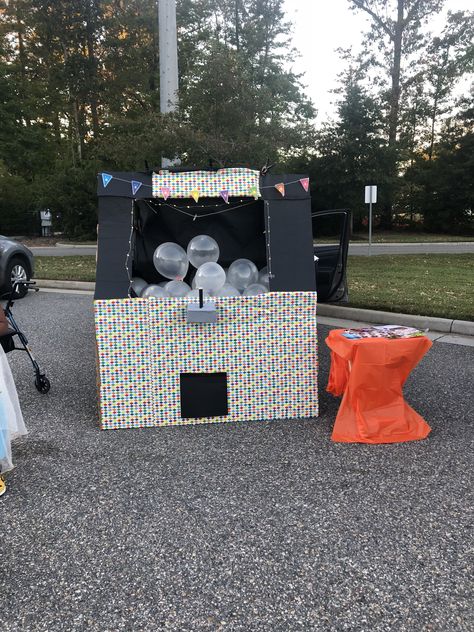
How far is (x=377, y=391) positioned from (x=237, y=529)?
57.3 inches

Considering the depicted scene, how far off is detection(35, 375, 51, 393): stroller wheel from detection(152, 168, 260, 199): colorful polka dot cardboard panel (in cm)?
191

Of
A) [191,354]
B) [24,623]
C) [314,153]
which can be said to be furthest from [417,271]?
[314,153]

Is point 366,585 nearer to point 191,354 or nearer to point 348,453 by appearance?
point 348,453

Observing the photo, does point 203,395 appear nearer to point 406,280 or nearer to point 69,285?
point 406,280

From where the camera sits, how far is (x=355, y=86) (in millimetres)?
28172

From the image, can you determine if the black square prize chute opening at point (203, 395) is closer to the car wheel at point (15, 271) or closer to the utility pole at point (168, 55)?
the car wheel at point (15, 271)

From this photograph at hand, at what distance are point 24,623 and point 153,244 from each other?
3492mm

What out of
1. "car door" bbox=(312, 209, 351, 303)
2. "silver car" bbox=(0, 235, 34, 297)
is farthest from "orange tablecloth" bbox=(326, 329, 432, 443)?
"silver car" bbox=(0, 235, 34, 297)

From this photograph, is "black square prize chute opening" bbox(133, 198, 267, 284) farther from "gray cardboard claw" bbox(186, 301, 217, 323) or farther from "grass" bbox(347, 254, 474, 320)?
"grass" bbox(347, 254, 474, 320)

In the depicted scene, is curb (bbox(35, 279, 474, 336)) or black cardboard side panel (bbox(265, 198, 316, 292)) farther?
curb (bbox(35, 279, 474, 336))

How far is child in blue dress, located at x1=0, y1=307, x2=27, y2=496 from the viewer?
299cm


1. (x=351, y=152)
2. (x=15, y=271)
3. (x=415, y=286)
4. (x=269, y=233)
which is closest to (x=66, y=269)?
(x=15, y=271)

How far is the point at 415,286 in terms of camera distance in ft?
29.9

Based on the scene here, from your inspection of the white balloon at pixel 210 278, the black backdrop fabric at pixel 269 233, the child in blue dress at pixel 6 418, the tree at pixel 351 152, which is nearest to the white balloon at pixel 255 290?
the white balloon at pixel 210 278
